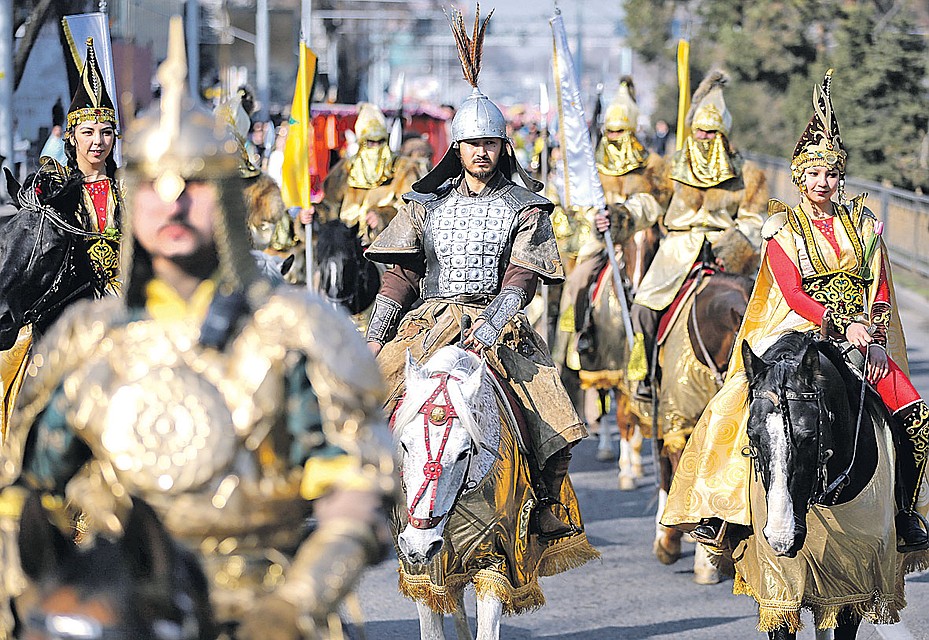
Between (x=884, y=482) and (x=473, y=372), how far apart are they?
193 centimetres

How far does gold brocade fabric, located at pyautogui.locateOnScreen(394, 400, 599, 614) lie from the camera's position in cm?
610

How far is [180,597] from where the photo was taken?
3145 mm

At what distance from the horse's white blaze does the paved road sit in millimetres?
1851

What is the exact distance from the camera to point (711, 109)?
39.2 ft

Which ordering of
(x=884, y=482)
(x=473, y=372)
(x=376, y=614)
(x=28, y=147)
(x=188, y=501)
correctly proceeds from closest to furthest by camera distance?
1. (x=188, y=501)
2. (x=473, y=372)
3. (x=884, y=482)
4. (x=376, y=614)
5. (x=28, y=147)

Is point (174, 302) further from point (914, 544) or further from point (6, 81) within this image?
point (6, 81)

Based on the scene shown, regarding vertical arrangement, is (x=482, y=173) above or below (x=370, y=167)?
above

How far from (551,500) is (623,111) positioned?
8.81m

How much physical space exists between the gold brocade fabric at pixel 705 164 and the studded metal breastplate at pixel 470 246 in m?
4.80

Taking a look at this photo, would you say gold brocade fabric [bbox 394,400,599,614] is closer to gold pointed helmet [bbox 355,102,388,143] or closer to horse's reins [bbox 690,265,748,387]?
horse's reins [bbox 690,265,748,387]

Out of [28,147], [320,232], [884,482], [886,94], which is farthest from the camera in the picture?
[886,94]

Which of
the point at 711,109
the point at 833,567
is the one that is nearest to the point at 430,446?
the point at 833,567

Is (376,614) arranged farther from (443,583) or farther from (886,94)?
(886,94)

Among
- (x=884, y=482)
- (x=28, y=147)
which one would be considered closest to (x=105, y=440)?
(x=884, y=482)
